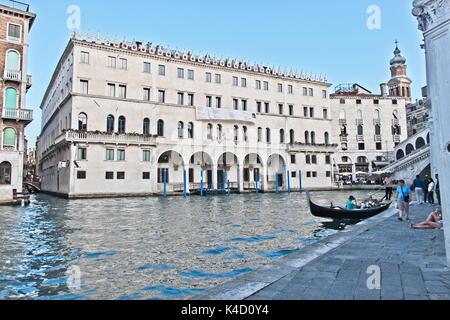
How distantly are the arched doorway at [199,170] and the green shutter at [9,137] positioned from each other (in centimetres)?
1597

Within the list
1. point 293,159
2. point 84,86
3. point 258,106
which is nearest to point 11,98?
point 84,86

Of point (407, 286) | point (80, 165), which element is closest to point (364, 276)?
point (407, 286)

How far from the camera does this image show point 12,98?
2077 centimetres

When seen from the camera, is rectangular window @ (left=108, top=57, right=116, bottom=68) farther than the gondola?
Yes

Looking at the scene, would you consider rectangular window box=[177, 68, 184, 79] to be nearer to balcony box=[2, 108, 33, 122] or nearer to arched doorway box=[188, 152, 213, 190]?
arched doorway box=[188, 152, 213, 190]

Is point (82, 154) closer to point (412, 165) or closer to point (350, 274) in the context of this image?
point (350, 274)

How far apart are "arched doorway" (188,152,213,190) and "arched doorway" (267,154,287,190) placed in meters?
7.17

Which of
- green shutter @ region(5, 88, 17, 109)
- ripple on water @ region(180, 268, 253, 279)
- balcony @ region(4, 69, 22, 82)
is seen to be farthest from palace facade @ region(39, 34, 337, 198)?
ripple on water @ region(180, 268, 253, 279)

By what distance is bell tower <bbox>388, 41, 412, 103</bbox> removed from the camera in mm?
56469

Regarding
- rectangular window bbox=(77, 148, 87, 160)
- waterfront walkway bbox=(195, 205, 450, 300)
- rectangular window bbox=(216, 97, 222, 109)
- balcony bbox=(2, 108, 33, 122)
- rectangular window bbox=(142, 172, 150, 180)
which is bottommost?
waterfront walkway bbox=(195, 205, 450, 300)

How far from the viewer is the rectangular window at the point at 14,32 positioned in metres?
20.9

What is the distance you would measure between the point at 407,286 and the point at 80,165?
26.4 meters

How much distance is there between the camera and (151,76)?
30.5 meters

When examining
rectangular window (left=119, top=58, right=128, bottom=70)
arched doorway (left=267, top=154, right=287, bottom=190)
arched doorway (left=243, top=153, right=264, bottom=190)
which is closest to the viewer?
rectangular window (left=119, top=58, right=128, bottom=70)
